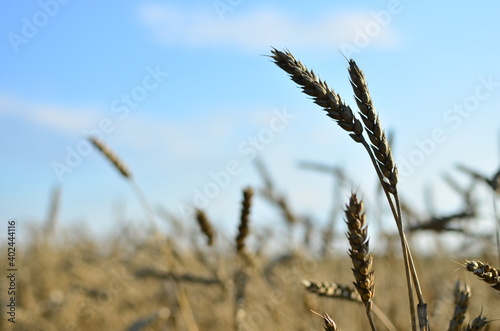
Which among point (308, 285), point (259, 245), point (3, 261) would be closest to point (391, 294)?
point (259, 245)

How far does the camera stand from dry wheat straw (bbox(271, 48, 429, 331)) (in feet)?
3.37

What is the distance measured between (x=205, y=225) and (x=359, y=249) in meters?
1.32

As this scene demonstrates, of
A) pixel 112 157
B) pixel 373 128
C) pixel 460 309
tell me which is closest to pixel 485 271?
pixel 460 309

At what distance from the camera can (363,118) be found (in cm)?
105

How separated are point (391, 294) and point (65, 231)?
6.15 metres

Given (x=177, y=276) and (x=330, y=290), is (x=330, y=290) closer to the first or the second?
(x=330, y=290)

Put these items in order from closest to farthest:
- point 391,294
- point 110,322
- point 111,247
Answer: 1. point 391,294
2. point 110,322
3. point 111,247

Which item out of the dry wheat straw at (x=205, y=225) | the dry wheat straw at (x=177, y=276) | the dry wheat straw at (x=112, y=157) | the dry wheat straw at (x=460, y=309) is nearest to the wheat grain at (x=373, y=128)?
the dry wheat straw at (x=460, y=309)

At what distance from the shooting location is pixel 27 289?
4.58 metres

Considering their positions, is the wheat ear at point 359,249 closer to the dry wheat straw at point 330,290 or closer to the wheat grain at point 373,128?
the wheat grain at point 373,128

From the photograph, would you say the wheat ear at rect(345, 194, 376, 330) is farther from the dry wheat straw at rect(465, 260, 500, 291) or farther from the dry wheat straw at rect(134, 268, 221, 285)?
the dry wheat straw at rect(134, 268, 221, 285)

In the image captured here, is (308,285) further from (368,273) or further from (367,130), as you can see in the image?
(367,130)

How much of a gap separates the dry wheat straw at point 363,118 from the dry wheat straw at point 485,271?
0.37 feet

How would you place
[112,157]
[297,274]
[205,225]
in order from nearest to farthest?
[205,225] < [112,157] < [297,274]
